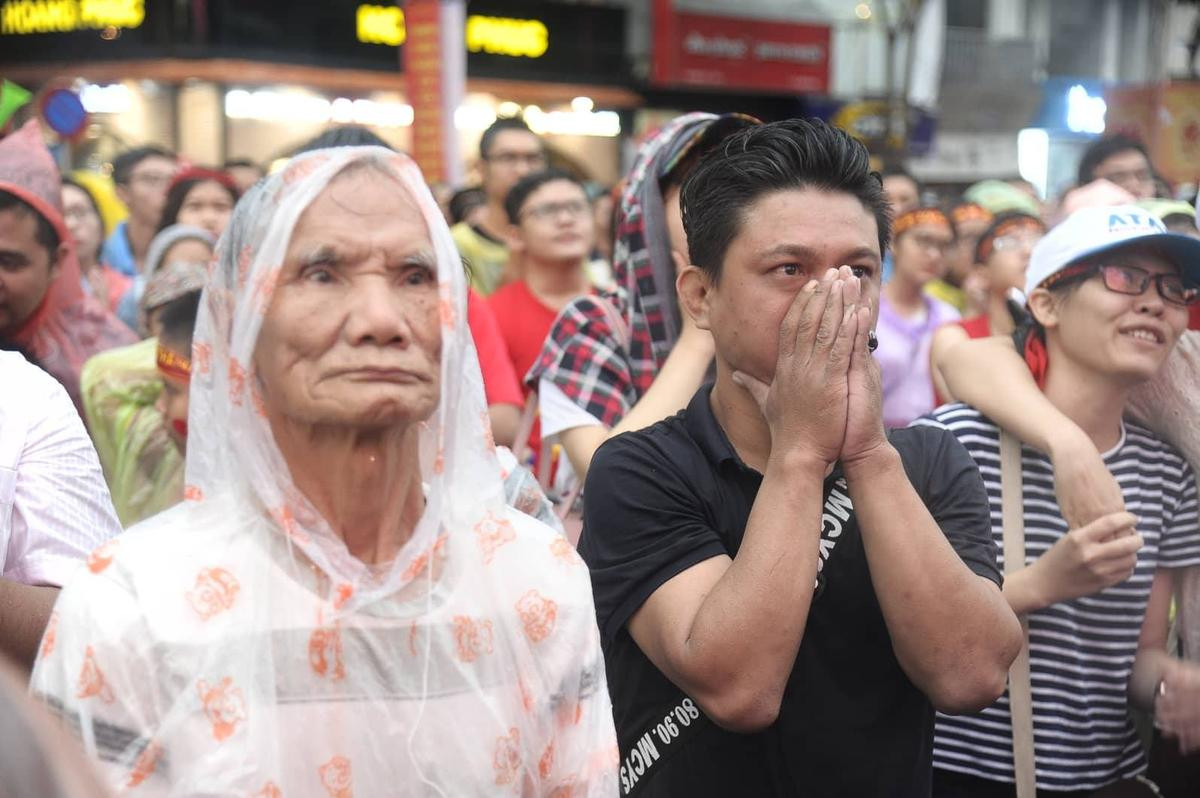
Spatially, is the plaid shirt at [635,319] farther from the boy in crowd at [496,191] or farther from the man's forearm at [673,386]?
the boy in crowd at [496,191]

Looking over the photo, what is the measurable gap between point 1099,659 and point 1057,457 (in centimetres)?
45

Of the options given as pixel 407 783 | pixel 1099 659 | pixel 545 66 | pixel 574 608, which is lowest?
pixel 1099 659

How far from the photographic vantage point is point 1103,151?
6.98 meters

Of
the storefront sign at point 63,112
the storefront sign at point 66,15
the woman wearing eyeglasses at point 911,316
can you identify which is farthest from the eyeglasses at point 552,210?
the storefront sign at point 66,15

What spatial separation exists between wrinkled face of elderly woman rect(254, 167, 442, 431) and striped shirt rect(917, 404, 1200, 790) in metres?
1.63

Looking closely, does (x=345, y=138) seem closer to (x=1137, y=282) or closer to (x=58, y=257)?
(x=58, y=257)

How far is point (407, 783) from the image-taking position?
1993mm

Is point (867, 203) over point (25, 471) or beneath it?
over

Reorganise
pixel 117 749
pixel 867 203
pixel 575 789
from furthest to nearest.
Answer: pixel 867 203 < pixel 575 789 < pixel 117 749

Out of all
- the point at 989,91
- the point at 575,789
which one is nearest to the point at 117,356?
the point at 575,789

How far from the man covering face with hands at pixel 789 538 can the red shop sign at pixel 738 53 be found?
22235mm

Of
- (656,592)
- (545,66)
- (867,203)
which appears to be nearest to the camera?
(656,592)

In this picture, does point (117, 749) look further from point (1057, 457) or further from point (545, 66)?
point (545, 66)

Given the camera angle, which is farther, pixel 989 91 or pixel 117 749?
pixel 989 91
